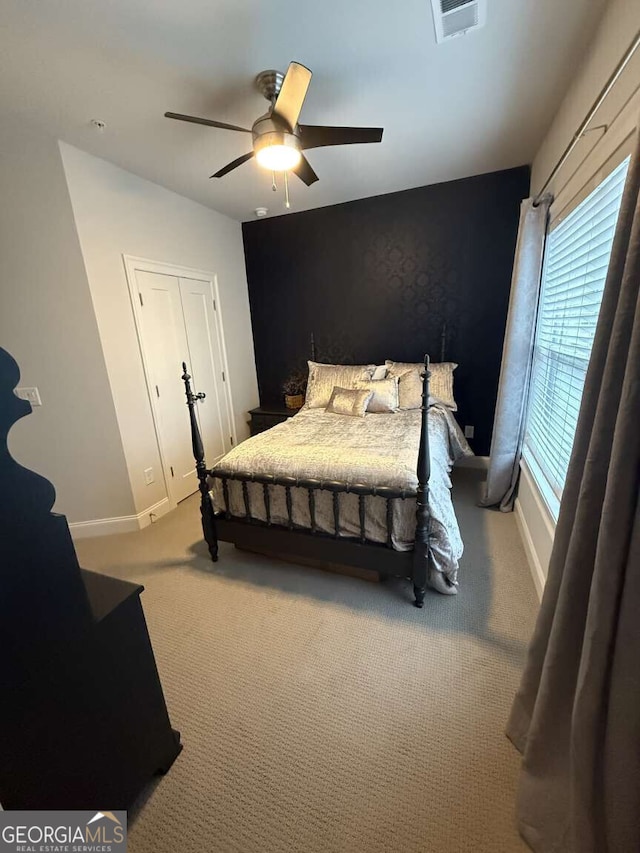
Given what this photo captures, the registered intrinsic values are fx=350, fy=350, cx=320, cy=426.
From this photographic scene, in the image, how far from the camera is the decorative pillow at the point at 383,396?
9.96ft

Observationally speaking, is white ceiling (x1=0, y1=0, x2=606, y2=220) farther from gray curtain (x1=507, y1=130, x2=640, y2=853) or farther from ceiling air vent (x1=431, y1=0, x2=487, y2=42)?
gray curtain (x1=507, y1=130, x2=640, y2=853)

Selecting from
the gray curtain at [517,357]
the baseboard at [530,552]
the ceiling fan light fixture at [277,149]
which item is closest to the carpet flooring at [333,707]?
the baseboard at [530,552]

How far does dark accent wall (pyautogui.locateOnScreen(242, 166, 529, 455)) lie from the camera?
10.1ft

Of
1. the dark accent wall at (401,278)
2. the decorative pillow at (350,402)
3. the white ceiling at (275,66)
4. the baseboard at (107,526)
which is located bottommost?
the baseboard at (107,526)

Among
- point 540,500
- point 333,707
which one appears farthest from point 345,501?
point 540,500

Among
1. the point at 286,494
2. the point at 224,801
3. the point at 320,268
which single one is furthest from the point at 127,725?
the point at 320,268

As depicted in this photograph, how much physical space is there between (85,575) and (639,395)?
1.57 meters

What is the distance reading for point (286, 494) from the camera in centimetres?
204

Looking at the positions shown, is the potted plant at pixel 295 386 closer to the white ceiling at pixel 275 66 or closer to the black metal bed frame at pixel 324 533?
the black metal bed frame at pixel 324 533

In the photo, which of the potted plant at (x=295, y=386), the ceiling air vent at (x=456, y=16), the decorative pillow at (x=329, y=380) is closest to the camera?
the ceiling air vent at (x=456, y=16)

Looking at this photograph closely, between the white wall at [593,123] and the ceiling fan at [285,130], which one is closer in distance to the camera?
the white wall at [593,123]

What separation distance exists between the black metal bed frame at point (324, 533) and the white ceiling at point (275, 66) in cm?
136

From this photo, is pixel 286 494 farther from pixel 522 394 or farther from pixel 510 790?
pixel 522 394

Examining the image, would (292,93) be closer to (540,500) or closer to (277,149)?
(277,149)
